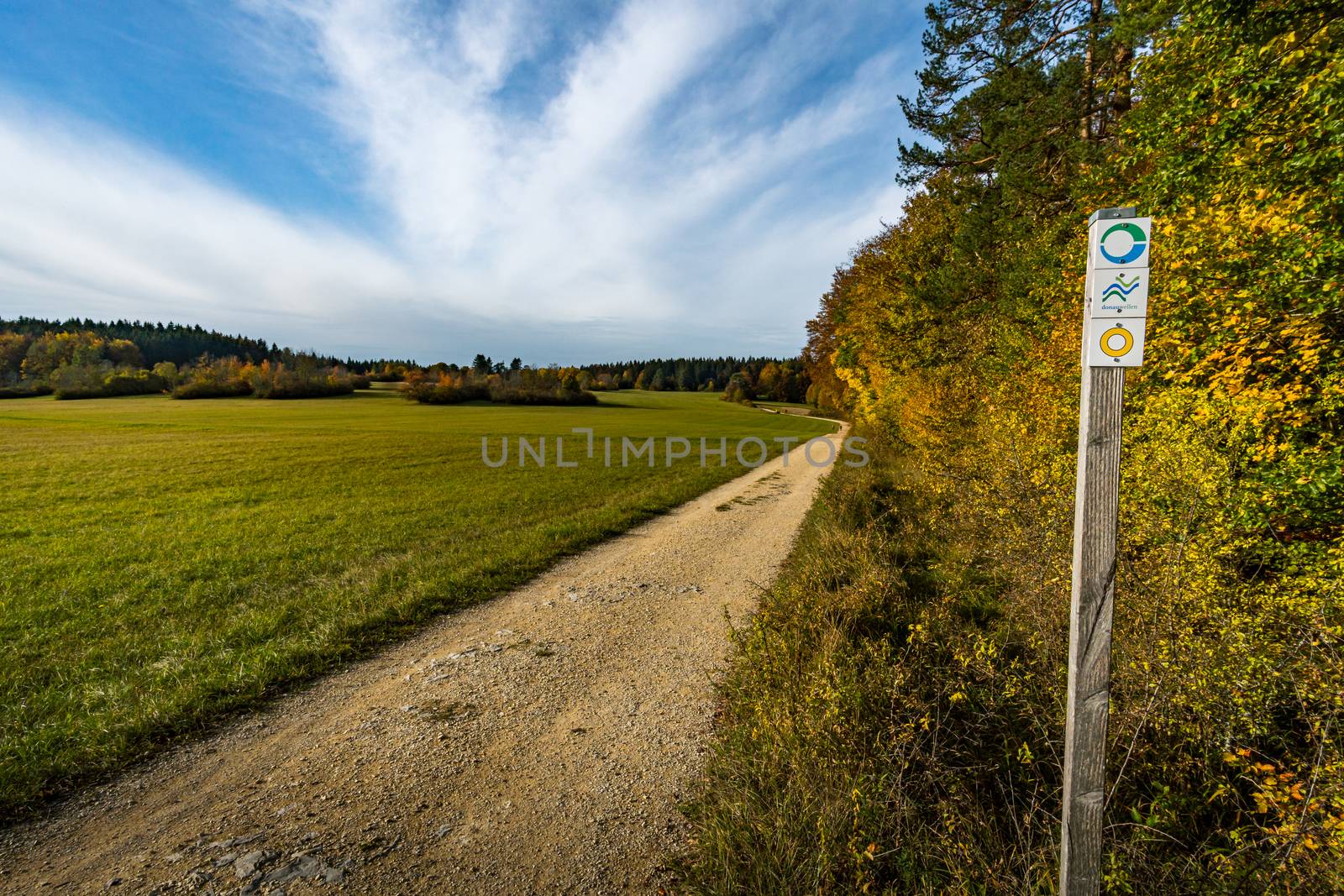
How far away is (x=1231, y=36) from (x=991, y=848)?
7612 millimetres

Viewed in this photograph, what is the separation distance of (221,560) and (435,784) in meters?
9.76

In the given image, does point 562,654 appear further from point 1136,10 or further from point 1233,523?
point 1136,10

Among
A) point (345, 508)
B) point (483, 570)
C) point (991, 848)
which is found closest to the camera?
point (991, 848)

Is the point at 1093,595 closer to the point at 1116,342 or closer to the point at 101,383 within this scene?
the point at 1116,342

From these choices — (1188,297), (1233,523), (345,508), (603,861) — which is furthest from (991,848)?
(345,508)

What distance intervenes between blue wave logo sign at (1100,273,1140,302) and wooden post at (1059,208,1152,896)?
52 millimetres

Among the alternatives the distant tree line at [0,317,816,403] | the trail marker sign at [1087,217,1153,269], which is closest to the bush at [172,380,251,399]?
the distant tree line at [0,317,816,403]

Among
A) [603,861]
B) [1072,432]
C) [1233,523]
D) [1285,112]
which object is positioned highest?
[1285,112]

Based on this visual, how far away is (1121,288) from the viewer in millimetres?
2262

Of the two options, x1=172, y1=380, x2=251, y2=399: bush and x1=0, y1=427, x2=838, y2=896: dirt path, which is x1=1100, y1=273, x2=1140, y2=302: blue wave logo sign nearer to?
x1=0, y1=427, x2=838, y2=896: dirt path

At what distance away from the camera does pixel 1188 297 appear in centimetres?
533

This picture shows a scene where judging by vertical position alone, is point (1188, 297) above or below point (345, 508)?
above
